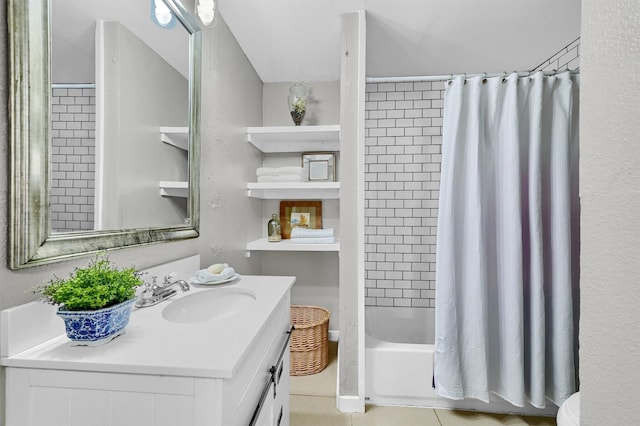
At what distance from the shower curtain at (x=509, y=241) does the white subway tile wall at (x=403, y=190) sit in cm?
76

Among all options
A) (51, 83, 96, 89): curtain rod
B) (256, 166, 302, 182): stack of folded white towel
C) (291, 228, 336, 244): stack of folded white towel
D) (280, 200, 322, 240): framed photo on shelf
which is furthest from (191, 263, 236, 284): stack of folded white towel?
(280, 200, 322, 240): framed photo on shelf

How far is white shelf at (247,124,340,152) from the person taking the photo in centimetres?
205

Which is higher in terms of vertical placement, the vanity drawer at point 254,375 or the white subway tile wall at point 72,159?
the white subway tile wall at point 72,159

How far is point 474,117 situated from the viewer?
1541 millimetres

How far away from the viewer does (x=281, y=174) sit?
84.7 inches

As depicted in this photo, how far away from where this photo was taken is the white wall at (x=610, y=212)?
44cm

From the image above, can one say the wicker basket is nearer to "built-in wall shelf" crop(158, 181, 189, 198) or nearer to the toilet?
"built-in wall shelf" crop(158, 181, 189, 198)

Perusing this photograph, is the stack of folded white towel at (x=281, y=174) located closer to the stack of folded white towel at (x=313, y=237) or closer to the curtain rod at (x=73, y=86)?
the stack of folded white towel at (x=313, y=237)

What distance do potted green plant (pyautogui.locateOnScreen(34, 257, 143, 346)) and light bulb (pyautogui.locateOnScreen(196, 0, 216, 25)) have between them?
3.88 feet

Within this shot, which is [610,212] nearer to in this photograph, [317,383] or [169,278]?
[169,278]

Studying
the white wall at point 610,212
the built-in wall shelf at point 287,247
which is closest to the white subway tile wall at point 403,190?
the built-in wall shelf at point 287,247

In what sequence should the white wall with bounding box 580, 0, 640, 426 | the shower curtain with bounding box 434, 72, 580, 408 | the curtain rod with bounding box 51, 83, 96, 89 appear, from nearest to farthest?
the white wall with bounding box 580, 0, 640, 426 → the curtain rod with bounding box 51, 83, 96, 89 → the shower curtain with bounding box 434, 72, 580, 408

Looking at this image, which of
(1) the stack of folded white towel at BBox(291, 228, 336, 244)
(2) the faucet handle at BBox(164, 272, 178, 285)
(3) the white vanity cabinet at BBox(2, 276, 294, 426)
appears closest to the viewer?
(3) the white vanity cabinet at BBox(2, 276, 294, 426)

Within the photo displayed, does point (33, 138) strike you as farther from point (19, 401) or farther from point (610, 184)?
point (610, 184)
